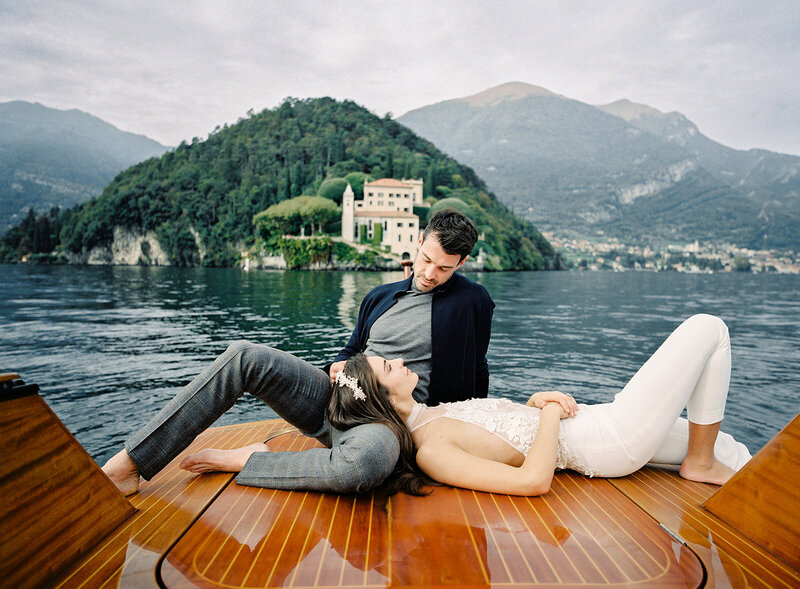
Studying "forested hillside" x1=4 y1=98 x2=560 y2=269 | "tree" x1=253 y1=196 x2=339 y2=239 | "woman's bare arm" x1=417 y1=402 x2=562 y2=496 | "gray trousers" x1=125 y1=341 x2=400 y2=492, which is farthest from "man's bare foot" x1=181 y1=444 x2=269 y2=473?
"forested hillside" x1=4 y1=98 x2=560 y2=269

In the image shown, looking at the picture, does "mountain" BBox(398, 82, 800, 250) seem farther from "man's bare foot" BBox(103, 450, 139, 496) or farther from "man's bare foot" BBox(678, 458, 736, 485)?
"man's bare foot" BBox(103, 450, 139, 496)

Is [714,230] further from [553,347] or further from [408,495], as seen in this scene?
[408,495]

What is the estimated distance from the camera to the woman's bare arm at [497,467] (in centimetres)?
248

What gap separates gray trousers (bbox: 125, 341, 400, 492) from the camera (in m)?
2.40

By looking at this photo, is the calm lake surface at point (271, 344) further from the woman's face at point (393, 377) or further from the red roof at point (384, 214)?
the red roof at point (384, 214)

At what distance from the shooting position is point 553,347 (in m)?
15.4

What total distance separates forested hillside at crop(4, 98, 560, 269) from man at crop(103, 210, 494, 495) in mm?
73121

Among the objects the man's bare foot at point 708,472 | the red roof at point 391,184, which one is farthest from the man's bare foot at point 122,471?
the red roof at point 391,184

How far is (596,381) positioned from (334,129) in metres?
96.5

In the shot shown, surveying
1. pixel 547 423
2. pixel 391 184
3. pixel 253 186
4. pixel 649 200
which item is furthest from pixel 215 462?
pixel 649 200

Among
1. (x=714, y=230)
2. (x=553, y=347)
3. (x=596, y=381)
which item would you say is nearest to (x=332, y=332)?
(x=553, y=347)

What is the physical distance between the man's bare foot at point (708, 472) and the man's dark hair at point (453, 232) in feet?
5.78

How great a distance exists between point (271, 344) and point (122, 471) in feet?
39.4

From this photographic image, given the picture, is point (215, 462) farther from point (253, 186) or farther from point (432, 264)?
point (253, 186)
